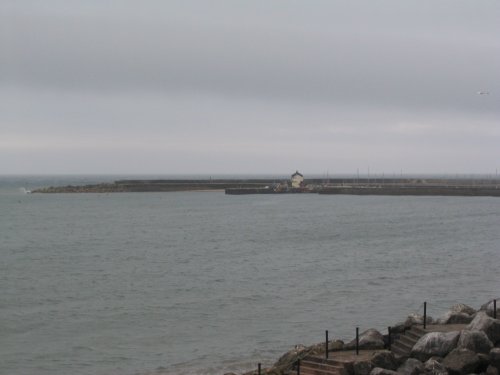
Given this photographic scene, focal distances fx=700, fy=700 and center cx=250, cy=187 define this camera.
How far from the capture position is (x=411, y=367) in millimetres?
12539

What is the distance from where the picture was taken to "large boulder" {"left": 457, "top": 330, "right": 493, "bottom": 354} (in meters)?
13.0

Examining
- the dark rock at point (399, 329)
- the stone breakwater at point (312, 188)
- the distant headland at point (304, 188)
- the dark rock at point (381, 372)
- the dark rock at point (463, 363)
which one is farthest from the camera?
the distant headland at point (304, 188)

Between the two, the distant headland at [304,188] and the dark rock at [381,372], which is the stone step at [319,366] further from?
the distant headland at [304,188]

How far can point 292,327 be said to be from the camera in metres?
20.4

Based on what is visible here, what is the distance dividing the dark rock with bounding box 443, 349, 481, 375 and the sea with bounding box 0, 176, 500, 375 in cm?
539

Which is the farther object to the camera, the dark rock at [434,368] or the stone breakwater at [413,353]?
the stone breakwater at [413,353]

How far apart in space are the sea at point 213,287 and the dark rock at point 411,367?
4794 mm

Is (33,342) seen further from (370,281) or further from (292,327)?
(370,281)

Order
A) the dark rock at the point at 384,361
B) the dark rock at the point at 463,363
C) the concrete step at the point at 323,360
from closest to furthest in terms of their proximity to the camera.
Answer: the dark rock at the point at 463,363
the dark rock at the point at 384,361
the concrete step at the point at 323,360

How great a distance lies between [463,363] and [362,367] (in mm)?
1774

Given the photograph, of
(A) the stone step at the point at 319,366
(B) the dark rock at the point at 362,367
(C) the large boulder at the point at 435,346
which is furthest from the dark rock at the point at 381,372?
(C) the large boulder at the point at 435,346

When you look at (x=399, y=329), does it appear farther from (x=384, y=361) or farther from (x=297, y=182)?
(x=297, y=182)

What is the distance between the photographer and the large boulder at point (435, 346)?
13281 millimetres

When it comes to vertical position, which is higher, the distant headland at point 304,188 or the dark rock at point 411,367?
the distant headland at point 304,188
